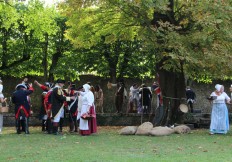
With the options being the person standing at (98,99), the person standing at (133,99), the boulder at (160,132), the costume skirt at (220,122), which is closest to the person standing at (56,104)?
the boulder at (160,132)

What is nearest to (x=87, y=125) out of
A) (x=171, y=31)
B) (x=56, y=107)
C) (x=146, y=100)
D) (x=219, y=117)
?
(x=56, y=107)

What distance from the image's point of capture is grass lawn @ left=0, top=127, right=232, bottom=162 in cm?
997

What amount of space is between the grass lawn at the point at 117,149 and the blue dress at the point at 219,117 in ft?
4.00

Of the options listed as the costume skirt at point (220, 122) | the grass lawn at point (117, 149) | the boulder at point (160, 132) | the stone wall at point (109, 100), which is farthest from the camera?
the stone wall at point (109, 100)

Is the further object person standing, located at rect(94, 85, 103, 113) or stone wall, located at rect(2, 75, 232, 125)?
person standing, located at rect(94, 85, 103, 113)

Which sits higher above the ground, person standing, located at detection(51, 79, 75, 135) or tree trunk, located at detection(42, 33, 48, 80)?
tree trunk, located at detection(42, 33, 48, 80)

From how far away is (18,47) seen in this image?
2880 cm

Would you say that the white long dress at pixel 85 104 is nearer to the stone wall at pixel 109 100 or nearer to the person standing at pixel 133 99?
the stone wall at pixel 109 100

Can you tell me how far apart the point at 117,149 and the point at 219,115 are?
6.41 metres

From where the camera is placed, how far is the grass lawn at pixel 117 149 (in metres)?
9.97

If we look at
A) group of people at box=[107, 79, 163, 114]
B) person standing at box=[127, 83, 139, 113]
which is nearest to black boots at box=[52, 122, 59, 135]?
group of people at box=[107, 79, 163, 114]

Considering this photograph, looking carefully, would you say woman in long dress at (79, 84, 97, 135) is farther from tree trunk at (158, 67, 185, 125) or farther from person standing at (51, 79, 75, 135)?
tree trunk at (158, 67, 185, 125)

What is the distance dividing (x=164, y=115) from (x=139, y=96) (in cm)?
620

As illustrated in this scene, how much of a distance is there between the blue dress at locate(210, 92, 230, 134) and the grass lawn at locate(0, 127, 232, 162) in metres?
1.22
